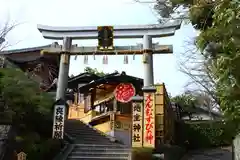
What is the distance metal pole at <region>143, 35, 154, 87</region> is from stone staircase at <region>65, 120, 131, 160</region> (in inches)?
145

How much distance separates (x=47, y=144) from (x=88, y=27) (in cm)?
884

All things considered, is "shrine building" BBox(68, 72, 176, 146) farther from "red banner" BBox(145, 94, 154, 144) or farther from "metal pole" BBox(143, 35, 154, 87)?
"red banner" BBox(145, 94, 154, 144)

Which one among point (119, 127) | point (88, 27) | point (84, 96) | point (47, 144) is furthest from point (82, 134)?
point (84, 96)

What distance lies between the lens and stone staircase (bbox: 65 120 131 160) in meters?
14.3

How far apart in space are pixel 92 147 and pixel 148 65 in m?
6.03

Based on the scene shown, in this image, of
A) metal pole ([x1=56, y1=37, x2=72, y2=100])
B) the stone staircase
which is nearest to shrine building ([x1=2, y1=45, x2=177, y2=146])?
the stone staircase

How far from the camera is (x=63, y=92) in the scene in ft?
65.9

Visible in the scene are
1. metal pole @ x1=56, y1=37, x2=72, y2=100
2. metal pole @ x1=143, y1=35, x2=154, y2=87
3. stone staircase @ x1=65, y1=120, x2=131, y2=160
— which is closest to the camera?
stone staircase @ x1=65, y1=120, x2=131, y2=160

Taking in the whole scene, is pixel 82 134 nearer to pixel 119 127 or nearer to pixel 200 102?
pixel 119 127

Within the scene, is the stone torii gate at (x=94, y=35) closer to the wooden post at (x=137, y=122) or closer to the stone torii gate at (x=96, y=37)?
the stone torii gate at (x=96, y=37)

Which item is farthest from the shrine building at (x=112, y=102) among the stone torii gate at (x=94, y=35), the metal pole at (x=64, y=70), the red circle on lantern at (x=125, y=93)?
the stone torii gate at (x=94, y=35)

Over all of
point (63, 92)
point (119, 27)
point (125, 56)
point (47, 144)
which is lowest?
point (47, 144)

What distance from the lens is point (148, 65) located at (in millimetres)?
19281

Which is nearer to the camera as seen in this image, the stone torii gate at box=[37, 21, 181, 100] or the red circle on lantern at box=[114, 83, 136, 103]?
the red circle on lantern at box=[114, 83, 136, 103]
